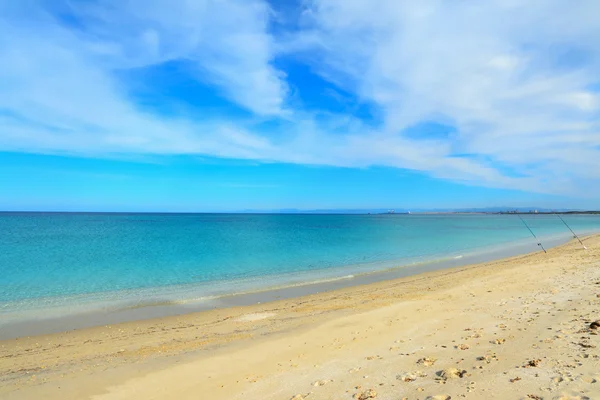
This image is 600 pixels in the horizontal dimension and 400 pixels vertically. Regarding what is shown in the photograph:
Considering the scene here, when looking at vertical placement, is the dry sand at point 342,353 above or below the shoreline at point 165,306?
above

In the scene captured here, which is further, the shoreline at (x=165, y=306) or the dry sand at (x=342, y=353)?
the shoreline at (x=165, y=306)

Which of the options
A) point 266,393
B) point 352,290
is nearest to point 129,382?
point 266,393

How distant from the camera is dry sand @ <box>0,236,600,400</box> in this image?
570 centimetres

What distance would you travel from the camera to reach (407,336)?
28.0 ft

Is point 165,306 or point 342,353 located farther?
point 165,306

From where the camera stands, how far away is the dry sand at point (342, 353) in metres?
5.70

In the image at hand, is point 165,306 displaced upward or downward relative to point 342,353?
downward

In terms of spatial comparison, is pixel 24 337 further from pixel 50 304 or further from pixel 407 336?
pixel 407 336

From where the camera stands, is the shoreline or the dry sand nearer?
the dry sand

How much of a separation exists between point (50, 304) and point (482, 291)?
54.7 feet

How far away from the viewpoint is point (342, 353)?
776 cm

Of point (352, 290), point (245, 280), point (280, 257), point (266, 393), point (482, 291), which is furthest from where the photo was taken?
point (280, 257)

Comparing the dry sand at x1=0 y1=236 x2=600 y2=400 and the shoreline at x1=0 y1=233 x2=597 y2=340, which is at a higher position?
the dry sand at x1=0 y1=236 x2=600 y2=400

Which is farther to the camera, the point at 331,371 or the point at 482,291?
the point at 482,291
